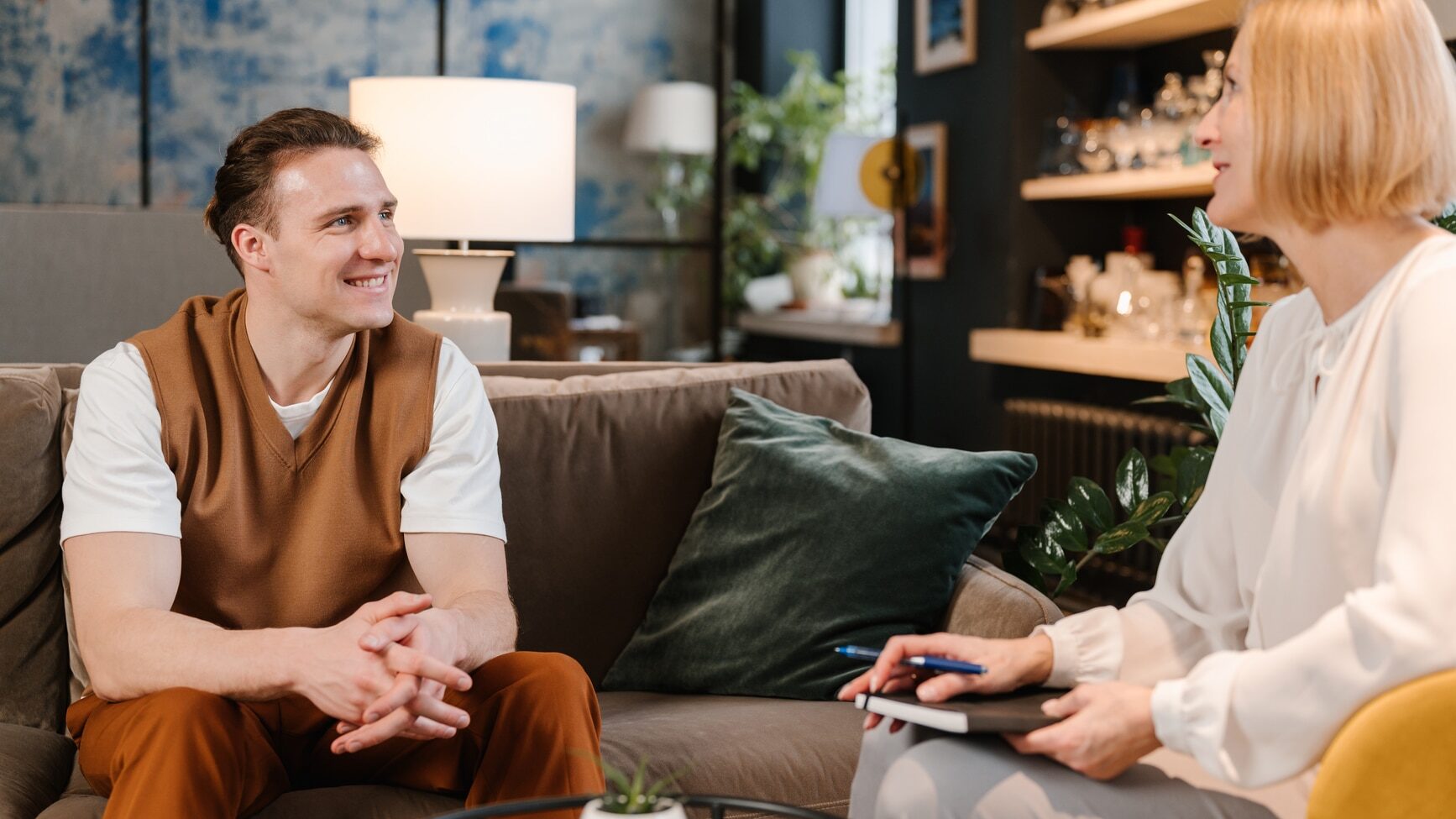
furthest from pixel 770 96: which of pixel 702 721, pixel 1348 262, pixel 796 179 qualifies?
pixel 1348 262

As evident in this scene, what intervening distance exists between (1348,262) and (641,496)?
3.62ft

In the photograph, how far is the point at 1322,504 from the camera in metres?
1.13

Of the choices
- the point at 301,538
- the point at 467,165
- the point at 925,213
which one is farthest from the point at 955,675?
the point at 925,213

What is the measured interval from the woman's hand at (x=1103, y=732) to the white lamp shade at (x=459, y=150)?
5.49ft

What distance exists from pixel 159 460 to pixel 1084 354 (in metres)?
2.84

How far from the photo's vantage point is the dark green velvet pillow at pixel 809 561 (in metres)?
1.85

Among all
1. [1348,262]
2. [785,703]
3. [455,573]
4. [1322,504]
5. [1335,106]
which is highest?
[1335,106]

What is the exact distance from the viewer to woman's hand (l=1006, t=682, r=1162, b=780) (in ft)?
3.64

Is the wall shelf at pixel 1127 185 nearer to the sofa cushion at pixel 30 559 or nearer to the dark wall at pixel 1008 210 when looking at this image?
the dark wall at pixel 1008 210

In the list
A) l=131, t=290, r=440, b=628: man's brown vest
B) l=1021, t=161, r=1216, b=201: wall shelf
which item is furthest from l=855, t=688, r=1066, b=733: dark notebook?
l=1021, t=161, r=1216, b=201: wall shelf

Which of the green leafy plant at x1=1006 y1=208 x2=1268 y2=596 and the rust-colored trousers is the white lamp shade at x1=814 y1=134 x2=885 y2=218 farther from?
the rust-colored trousers

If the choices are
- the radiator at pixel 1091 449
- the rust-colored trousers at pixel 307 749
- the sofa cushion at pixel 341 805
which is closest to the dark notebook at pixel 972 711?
the rust-colored trousers at pixel 307 749

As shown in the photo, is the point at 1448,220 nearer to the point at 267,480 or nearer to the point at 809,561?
the point at 809,561

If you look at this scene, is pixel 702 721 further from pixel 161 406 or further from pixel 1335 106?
pixel 1335 106
